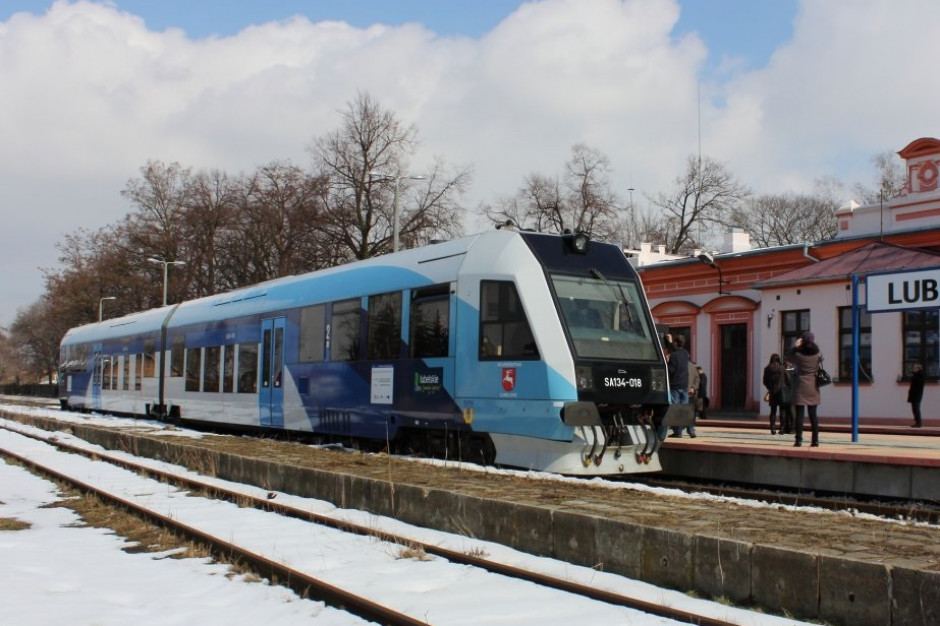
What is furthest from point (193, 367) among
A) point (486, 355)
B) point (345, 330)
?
point (486, 355)

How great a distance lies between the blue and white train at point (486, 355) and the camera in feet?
39.5

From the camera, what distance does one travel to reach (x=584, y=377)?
39.4 feet

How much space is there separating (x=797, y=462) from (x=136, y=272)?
4957 centimetres

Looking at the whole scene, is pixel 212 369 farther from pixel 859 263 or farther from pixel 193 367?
pixel 859 263

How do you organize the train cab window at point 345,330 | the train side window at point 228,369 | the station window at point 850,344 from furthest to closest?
the station window at point 850,344 < the train side window at point 228,369 < the train cab window at point 345,330

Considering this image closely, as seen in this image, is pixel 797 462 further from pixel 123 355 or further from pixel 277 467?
pixel 123 355

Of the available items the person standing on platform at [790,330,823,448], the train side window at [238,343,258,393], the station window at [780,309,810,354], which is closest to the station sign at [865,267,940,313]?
the person standing on platform at [790,330,823,448]

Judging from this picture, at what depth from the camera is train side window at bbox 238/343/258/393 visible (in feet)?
63.8

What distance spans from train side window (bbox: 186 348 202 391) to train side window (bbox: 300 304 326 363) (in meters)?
5.97

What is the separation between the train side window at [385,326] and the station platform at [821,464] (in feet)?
13.5

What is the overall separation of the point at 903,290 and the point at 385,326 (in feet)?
24.1

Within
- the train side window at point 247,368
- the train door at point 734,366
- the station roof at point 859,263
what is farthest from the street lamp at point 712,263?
the train side window at point 247,368

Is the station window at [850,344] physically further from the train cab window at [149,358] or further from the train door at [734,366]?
the train cab window at [149,358]

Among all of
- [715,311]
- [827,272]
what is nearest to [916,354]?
[827,272]
